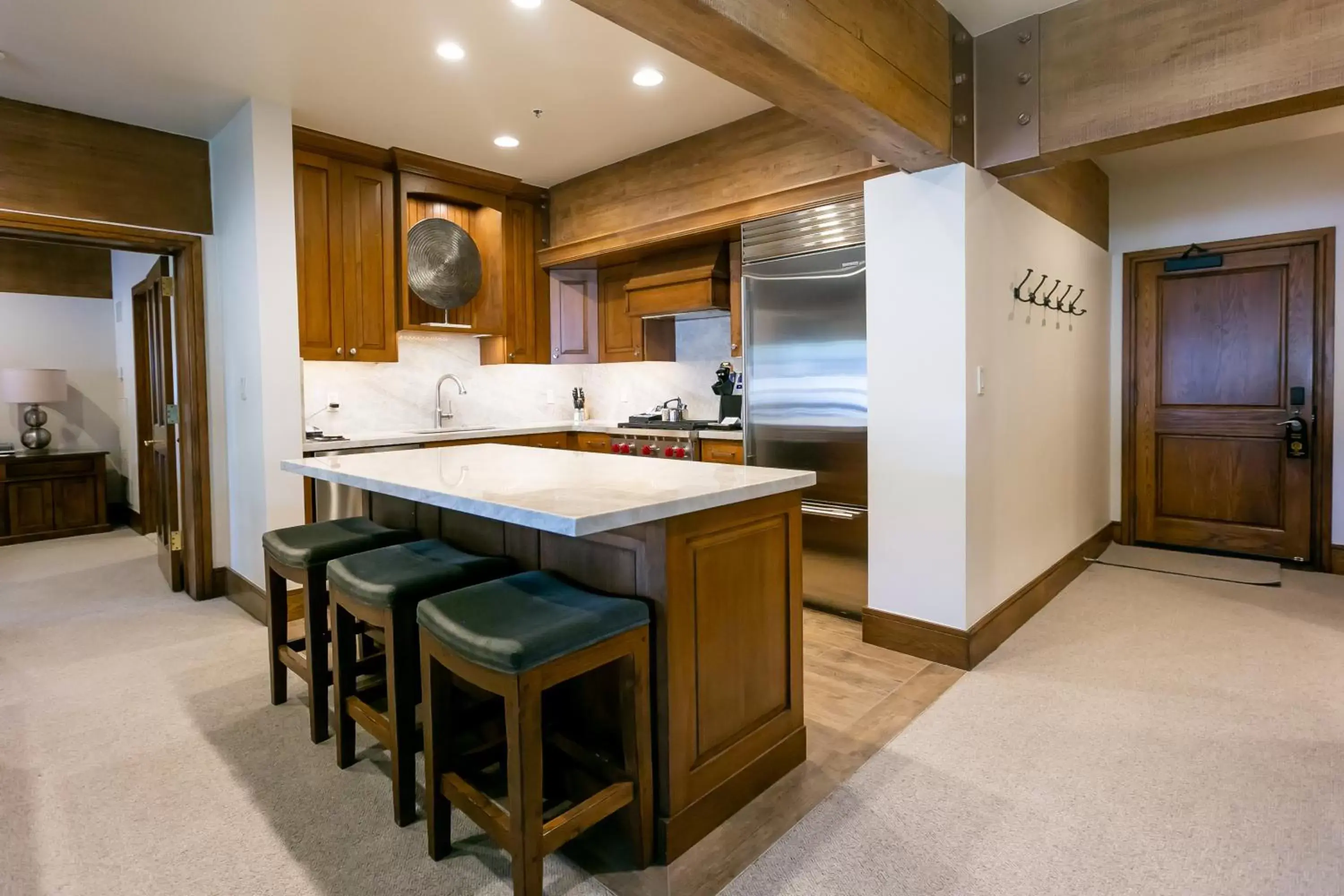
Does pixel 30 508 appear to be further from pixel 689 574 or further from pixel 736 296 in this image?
pixel 689 574

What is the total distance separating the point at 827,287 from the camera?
335cm

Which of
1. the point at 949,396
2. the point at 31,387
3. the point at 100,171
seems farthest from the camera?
the point at 31,387

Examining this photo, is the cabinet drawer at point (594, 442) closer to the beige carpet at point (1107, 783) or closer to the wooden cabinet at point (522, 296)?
the wooden cabinet at point (522, 296)

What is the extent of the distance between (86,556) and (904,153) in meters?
5.98

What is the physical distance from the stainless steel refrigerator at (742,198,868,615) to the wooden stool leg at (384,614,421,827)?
6.02ft

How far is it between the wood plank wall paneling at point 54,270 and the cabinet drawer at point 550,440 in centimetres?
418

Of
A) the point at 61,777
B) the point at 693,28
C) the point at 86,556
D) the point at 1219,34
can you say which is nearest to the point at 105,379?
the point at 86,556

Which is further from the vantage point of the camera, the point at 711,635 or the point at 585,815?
the point at 711,635

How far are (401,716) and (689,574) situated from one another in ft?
2.80

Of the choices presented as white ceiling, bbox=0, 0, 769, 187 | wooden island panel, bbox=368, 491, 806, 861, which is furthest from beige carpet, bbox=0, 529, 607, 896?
white ceiling, bbox=0, 0, 769, 187

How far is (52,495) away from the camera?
581 centimetres

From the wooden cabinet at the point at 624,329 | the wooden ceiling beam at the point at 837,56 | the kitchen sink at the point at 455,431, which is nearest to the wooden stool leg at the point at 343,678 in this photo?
the wooden ceiling beam at the point at 837,56

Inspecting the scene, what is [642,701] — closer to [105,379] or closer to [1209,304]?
[1209,304]

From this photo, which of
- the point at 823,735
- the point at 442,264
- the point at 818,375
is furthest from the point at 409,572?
the point at 442,264
